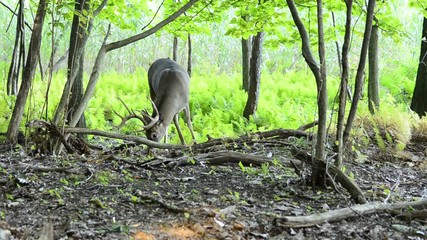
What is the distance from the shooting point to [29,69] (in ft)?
18.8

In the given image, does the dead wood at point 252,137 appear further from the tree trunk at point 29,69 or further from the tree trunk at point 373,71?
the tree trunk at point 373,71

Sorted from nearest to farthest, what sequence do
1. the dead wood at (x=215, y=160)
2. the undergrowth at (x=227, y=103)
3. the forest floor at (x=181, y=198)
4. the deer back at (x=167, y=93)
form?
the forest floor at (x=181, y=198) < the dead wood at (x=215, y=160) < the deer back at (x=167, y=93) < the undergrowth at (x=227, y=103)

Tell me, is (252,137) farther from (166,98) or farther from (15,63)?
(15,63)

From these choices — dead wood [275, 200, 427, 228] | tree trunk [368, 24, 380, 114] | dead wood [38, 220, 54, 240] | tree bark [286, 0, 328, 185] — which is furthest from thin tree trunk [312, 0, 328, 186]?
tree trunk [368, 24, 380, 114]

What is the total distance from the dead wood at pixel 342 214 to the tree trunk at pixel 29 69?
3.42 m

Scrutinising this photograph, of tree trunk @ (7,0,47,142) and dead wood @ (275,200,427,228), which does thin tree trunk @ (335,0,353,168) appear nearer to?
dead wood @ (275,200,427,228)

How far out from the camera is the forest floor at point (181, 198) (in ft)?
10.9

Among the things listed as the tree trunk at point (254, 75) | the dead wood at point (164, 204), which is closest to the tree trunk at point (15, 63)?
the dead wood at point (164, 204)

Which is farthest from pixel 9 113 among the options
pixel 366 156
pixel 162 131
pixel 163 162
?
pixel 366 156

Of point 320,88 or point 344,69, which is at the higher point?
point 344,69

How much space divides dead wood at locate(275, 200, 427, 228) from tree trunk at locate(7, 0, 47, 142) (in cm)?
342

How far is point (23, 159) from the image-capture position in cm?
534

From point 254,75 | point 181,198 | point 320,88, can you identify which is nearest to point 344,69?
point 320,88

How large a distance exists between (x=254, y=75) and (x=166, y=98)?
3333mm
